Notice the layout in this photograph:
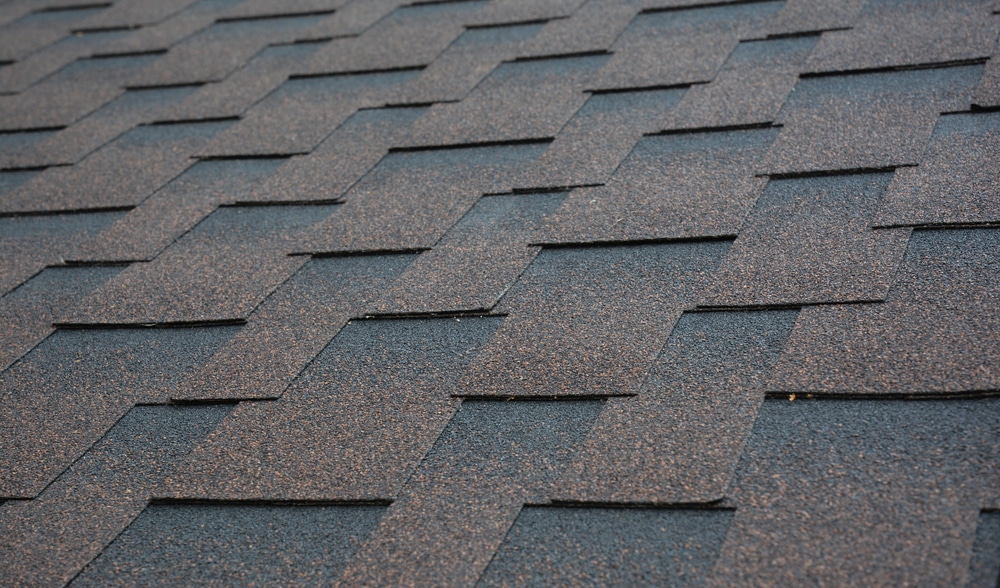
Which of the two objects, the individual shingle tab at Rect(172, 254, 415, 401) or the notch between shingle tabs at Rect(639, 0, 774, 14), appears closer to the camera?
the individual shingle tab at Rect(172, 254, 415, 401)

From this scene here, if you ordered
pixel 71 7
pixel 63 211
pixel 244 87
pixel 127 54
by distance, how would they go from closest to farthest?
pixel 63 211
pixel 244 87
pixel 127 54
pixel 71 7

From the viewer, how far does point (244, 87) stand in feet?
9.77

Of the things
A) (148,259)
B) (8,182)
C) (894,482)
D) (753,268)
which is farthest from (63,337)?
(894,482)

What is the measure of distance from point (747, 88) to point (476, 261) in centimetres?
86

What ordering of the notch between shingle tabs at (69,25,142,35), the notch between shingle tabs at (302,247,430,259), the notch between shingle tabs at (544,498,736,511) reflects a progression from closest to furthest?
1. the notch between shingle tabs at (544,498,736,511)
2. the notch between shingle tabs at (302,247,430,259)
3. the notch between shingle tabs at (69,25,142,35)

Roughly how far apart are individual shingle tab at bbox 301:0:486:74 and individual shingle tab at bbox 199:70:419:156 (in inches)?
2.7

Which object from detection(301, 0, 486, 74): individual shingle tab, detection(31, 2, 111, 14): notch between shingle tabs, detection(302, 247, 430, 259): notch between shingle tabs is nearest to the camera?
detection(302, 247, 430, 259): notch between shingle tabs

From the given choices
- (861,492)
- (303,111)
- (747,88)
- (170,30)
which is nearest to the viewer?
(861,492)

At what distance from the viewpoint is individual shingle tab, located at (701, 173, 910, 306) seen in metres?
1.66

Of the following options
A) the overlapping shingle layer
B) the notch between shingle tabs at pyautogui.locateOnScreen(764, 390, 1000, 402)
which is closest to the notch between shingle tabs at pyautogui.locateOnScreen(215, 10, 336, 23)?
the overlapping shingle layer

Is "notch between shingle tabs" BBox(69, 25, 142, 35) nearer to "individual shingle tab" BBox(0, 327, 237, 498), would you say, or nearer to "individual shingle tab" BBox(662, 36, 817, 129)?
"individual shingle tab" BBox(0, 327, 237, 498)

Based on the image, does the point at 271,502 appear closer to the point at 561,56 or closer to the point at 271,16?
the point at 561,56

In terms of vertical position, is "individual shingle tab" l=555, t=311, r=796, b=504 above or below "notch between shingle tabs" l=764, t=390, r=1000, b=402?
above

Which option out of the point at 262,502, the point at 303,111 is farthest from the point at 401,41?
the point at 262,502
